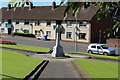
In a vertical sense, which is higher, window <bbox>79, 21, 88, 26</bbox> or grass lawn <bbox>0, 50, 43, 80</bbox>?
window <bbox>79, 21, 88, 26</bbox>

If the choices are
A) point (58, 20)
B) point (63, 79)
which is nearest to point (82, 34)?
point (58, 20)

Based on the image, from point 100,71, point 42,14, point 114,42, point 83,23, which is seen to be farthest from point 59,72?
point 42,14

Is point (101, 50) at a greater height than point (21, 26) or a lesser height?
lesser

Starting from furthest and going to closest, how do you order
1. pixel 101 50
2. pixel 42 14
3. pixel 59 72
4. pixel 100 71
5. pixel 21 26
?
1. pixel 21 26
2. pixel 42 14
3. pixel 101 50
4. pixel 100 71
5. pixel 59 72

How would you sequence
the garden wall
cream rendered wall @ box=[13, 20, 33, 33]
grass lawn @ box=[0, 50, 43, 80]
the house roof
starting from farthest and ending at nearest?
cream rendered wall @ box=[13, 20, 33, 33] < the house roof < the garden wall < grass lawn @ box=[0, 50, 43, 80]

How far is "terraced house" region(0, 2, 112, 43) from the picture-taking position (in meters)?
44.3

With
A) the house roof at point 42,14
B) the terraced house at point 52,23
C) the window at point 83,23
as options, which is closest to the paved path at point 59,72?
the terraced house at point 52,23

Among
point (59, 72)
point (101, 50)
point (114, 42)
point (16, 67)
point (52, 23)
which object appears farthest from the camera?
point (52, 23)

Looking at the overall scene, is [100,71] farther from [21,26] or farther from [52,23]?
[21,26]

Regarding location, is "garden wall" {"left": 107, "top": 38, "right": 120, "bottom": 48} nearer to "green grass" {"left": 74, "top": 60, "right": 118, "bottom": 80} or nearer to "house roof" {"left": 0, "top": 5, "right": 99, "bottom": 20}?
"house roof" {"left": 0, "top": 5, "right": 99, "bottom": 20}

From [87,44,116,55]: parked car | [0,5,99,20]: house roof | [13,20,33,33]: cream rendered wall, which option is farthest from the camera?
[13,20,33,33]: cream rendered wall

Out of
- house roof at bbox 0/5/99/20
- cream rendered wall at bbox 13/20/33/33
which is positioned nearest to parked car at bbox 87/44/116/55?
house roof at bbox 0/5/99/20

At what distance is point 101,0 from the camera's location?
12.1ft

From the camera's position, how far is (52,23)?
49.7m
